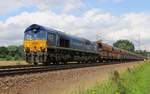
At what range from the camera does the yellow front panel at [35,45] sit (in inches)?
1554

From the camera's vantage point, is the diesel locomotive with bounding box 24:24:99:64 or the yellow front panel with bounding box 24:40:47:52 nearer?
the diesel locomotive with bounding box 24:24:99:64

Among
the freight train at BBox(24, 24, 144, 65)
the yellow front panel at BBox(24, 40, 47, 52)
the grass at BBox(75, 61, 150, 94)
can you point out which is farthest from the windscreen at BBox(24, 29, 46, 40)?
the grass at BBox(75, 61, 150, 94)

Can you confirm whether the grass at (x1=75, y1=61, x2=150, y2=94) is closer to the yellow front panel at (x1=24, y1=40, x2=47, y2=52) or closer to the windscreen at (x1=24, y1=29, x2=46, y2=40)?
the yellow front panel at (x1=24, y1=40, x2=47, y2=52)

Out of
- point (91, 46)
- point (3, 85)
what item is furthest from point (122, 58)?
point (3, 85)

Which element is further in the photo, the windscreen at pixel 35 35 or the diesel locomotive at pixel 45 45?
the windscreen at pixel 35 35

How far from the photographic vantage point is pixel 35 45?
4019 cm

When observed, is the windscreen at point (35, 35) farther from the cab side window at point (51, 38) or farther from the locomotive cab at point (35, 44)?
the cab side window at point (51, 38)

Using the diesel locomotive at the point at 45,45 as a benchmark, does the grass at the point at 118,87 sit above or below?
below

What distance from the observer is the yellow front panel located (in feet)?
129

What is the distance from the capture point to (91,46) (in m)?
63.2

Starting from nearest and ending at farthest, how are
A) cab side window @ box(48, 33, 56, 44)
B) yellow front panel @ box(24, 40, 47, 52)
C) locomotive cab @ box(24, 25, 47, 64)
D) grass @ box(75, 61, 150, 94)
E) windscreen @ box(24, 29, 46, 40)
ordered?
1. grass @ box(75, 61, 150, 94)
2. locomotive cab @ box(24, 25, 47, 64)
3. yellow front panel @ box(24, 40, 47, 52)
4. windscreen @ box(24, 29, 46, 40)
5. cab side window @ box(48, 33, 56, 44)

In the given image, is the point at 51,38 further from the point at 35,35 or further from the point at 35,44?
the point at 35,44

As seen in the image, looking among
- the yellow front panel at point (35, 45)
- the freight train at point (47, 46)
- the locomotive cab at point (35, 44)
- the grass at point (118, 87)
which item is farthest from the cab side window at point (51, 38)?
the grass at point (118, 87)

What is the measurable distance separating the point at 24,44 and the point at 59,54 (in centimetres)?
390
